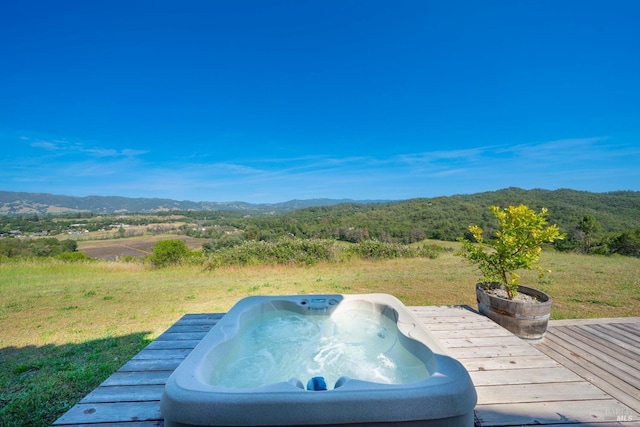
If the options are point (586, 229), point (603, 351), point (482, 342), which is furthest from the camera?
point (586, 229)

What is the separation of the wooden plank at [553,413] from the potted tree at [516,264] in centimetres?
97

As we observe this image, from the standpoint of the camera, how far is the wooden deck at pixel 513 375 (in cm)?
156

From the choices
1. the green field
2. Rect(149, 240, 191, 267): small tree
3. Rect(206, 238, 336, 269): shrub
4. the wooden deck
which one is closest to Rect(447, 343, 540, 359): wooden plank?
the wooden deck

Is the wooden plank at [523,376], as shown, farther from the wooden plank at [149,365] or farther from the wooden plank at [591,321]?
the wooden plank at [149,365]

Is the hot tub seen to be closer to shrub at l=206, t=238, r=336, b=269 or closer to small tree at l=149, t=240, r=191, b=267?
shrub at l=206, t=238, r=336, b=269

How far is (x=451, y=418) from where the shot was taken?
130 cm

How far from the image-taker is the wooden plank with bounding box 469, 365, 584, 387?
6.12 ft

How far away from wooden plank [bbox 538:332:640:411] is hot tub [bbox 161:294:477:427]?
4.35 ft

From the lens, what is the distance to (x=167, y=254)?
29.0ft

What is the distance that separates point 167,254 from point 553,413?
9.67m

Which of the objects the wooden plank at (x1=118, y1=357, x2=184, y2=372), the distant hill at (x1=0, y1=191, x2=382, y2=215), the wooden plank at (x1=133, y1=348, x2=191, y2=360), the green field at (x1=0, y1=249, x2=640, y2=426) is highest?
the distant hill at (x1=0, y1=191, x2=382, y2=215)

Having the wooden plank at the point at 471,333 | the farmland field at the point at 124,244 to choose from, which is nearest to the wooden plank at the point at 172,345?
the wooden plank at the point at 471,333

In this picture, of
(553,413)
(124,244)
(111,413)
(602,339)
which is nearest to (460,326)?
(553,413)

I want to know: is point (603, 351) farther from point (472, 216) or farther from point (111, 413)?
point (472, 216)
